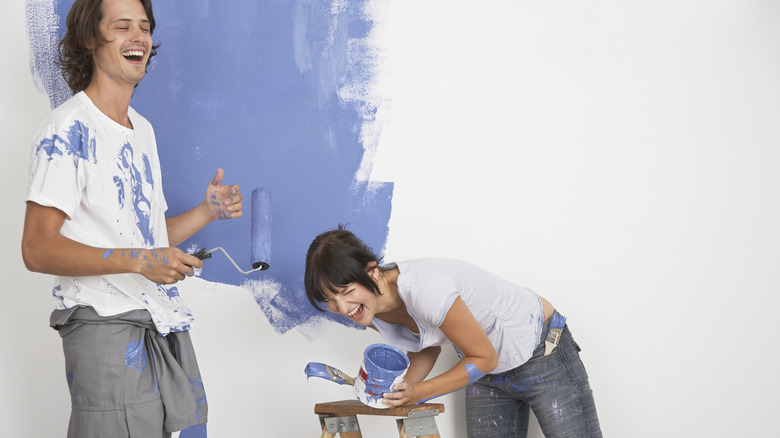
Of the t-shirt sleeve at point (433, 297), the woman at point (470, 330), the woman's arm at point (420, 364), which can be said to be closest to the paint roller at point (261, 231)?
the woman at point (470, 330)

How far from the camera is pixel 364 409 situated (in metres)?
1.56

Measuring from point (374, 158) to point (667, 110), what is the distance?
0.92 m

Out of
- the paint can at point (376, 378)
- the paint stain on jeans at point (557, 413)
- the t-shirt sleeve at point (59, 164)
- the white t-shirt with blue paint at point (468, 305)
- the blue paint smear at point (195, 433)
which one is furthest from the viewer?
the blue paint smear at point (195, 433)

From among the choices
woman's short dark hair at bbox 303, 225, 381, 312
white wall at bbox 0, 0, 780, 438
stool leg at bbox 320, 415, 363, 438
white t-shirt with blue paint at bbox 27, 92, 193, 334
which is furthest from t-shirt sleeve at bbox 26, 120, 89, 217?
white wall at bbox 0, 0, 780, 438

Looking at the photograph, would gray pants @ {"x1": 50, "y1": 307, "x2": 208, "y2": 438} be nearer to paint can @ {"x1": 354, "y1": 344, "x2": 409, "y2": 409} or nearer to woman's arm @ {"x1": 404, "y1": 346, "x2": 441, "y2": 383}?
paint can @ {"x1": 354, "y1": 344, "x2": 409, "y2": 409}

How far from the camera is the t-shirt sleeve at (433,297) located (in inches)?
61.4

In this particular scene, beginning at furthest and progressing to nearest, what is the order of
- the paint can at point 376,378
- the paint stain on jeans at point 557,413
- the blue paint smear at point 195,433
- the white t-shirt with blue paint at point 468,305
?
the blue paint smear at point 195,433 < the paint stain on jeans at point 557,413 < the white t-shirt with blue paint at point 468,305 < the paint can at point 376,378

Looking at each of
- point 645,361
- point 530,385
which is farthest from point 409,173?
point 645,361

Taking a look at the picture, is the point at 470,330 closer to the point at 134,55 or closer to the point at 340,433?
the point at 340,433

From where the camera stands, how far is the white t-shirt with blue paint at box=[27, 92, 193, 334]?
136cm

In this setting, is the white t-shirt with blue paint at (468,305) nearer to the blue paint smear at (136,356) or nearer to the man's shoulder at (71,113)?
the blue paint smear at (136,356)

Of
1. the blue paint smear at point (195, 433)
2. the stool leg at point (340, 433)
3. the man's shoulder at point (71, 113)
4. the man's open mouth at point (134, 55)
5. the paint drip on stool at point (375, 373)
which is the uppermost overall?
the man's open mouth at point (134, 55)

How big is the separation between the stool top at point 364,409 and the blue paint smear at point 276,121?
18.6 inches

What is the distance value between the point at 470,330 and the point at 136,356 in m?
0.73
